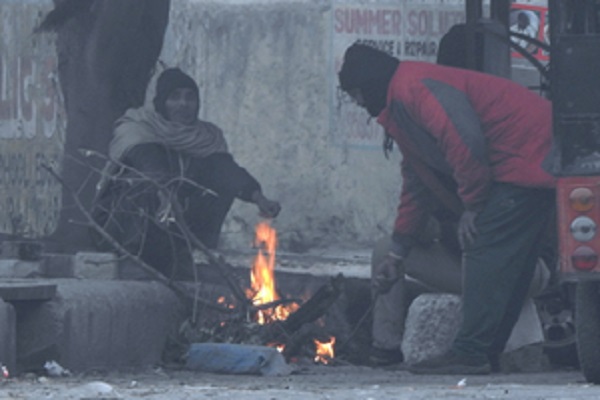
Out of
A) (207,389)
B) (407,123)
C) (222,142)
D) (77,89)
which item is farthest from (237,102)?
(207,389)

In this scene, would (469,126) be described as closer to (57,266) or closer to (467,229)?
(467,229)

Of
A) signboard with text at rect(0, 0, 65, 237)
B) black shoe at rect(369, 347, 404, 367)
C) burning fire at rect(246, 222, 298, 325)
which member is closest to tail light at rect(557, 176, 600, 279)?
black shoe at rect(369, 347, 404, 367)

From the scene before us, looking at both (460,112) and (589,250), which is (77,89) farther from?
(589,250)

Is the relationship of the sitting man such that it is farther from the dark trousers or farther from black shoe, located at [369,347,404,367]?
the dark trousers

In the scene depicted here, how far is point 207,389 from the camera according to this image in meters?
7.36

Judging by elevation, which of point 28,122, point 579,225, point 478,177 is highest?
point 28,122

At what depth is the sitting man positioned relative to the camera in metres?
10.1

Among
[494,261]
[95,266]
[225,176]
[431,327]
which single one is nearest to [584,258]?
[494,261]

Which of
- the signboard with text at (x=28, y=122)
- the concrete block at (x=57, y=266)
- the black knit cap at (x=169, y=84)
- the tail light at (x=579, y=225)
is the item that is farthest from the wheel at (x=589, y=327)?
the signboard with text at (x=28, y=122)

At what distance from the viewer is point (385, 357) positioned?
9555 mm

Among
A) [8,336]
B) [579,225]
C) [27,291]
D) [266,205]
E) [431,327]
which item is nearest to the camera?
[579,225]

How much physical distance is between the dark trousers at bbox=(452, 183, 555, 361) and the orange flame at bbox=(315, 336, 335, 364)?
0.96 meters

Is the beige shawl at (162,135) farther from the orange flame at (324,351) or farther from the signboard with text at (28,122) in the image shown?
the orange flame at (324,351)

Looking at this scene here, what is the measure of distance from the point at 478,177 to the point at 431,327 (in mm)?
897
